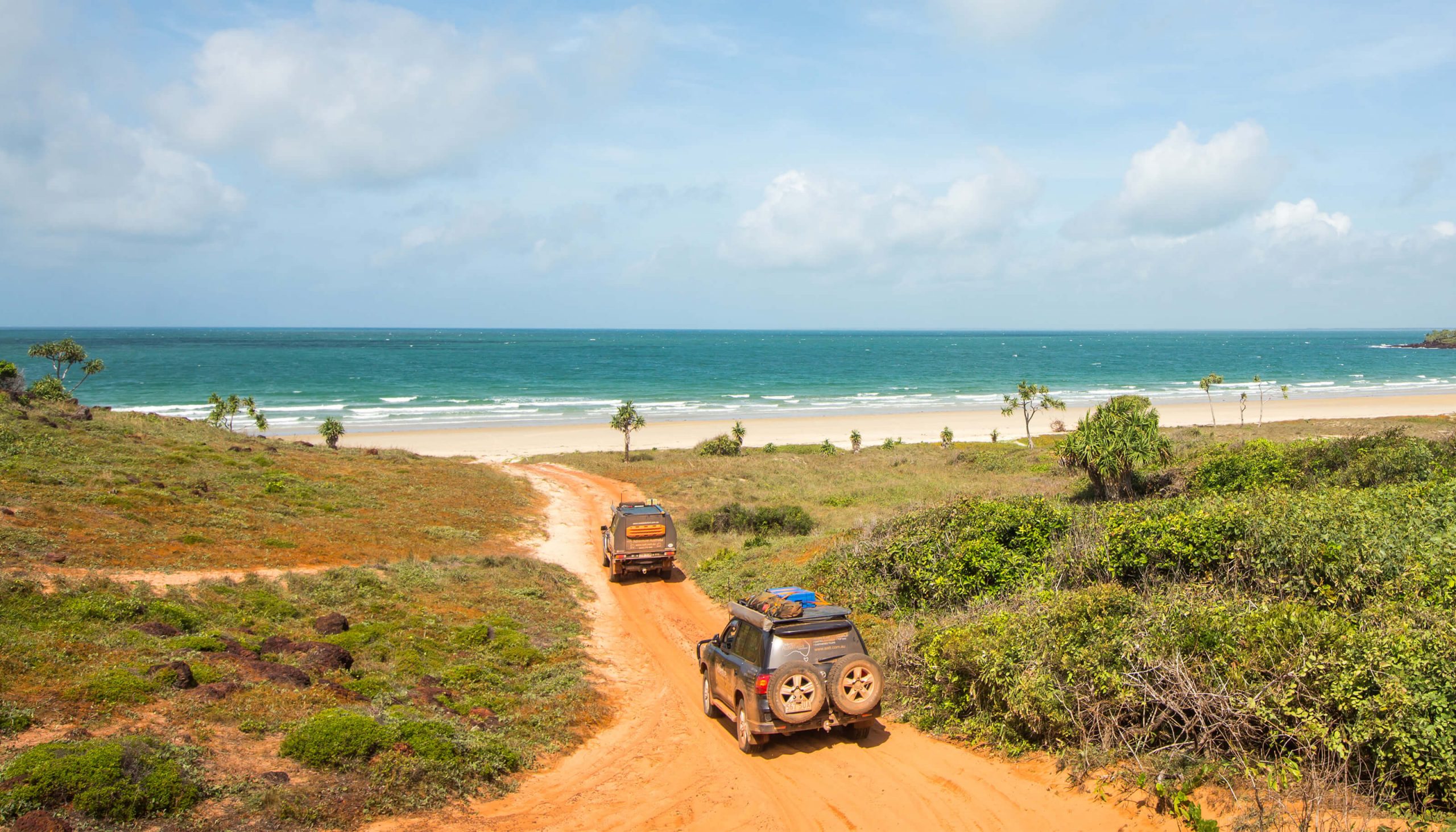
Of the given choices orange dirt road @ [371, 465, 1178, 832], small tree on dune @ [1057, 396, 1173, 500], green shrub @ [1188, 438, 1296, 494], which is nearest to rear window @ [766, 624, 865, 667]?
orange dirt road @ [371, 465, 1178, 832]

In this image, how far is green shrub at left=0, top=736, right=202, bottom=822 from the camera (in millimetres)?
7285

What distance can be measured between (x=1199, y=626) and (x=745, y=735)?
5.55 metres

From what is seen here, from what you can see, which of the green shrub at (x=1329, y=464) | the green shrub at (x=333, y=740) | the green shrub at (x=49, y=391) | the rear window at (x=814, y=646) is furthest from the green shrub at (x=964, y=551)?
the green shrub at (x=49, y=391)

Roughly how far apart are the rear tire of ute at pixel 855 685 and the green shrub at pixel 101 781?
22.7ft

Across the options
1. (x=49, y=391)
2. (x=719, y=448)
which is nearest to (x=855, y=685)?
(x=719, y=448)

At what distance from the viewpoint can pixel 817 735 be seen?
35.8 feet

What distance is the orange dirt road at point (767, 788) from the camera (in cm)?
849

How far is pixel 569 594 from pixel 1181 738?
1379 cm

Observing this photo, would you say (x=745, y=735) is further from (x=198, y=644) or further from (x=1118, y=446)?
(x=1118, y=446)

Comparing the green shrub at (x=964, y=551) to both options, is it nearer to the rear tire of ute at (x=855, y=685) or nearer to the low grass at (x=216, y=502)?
the rear tire of ute at (x=855, y=685)

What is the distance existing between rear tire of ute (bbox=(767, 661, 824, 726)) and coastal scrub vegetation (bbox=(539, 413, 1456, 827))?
6.00 ft

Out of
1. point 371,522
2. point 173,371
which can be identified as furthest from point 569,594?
point 173,371

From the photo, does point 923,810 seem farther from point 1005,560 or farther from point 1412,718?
point 1005,560

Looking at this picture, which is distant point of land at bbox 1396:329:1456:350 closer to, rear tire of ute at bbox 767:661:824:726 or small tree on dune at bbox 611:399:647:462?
small tree on dune at bbox 611:399:647:462
